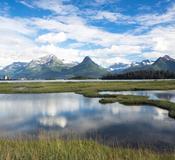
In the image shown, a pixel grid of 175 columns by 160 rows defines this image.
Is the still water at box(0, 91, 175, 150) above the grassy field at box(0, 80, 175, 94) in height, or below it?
above

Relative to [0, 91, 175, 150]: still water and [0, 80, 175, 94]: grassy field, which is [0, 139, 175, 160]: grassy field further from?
[0, 80, 175, 94]: grassy field

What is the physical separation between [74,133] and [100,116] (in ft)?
38.4

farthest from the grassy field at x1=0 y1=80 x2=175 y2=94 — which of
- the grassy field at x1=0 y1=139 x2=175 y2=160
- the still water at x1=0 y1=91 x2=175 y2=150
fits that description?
the grassy field at x1=0 y1=139 x2=175 y2=160

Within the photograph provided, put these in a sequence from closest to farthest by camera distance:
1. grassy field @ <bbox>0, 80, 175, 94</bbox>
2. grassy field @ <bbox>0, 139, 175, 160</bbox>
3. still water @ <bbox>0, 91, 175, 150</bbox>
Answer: grassy field @ <bbox>0, 139, 175, 160</bbox>, still water @ <bbox>0, 91, 175, 150</bbox>, grassy field @ <bbox>0, 80, 175, 94</bbox>

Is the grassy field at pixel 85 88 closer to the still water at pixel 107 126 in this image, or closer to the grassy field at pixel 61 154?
the still water at pixel 107 126

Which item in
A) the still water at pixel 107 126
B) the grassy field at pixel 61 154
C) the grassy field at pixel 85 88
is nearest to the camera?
the grassy field at pixel 61 154

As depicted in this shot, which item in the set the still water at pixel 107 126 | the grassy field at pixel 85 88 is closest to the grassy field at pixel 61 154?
the still water at pixel 107 126

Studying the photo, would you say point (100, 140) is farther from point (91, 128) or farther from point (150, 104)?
point (150, 104)

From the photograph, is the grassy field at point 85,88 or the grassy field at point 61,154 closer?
the grassy field at point 61,154

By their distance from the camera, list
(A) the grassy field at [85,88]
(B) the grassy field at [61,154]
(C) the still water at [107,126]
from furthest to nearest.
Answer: (A) the grassy field at [85,88] → (C) the still water at [107,126] → (B) the grassy field at [61,154]

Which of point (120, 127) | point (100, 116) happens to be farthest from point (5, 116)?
point (120, 127)

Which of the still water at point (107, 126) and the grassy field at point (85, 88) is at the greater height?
the still water at point (107, 126)

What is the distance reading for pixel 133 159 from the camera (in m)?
15.2

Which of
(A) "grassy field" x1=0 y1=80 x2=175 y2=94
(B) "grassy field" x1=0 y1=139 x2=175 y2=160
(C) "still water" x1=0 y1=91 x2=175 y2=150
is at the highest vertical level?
(B) "grassy field" x1=0 y1=139 x2=175 y2=160
